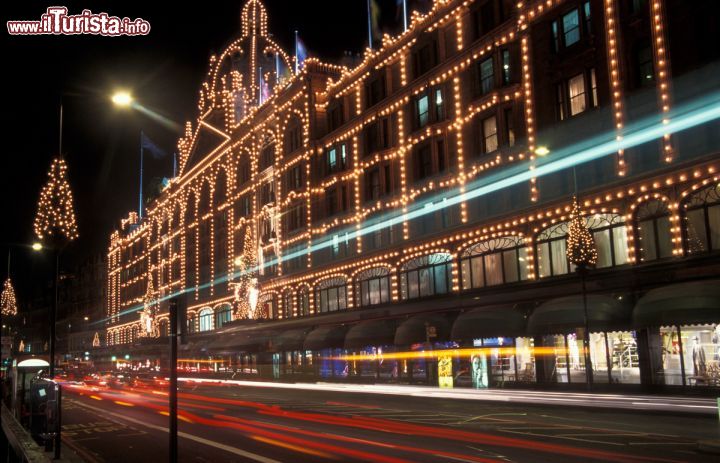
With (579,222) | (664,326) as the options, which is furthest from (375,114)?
(664,326)

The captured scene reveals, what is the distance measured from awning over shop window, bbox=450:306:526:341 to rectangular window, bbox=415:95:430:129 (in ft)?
43.0

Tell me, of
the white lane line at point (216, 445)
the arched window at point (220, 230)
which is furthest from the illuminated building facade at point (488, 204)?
the white lane line at point (216, 445)

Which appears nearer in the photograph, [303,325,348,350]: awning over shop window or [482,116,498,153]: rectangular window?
[482,116,498,153]: rectangular window

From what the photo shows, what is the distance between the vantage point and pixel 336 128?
53.7 meters

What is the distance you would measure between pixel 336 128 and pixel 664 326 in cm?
3175

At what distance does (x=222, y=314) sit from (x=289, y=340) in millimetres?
23369

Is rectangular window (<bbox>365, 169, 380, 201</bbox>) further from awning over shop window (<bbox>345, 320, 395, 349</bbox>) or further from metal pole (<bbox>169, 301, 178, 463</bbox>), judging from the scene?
metal pole (<bbox>169, 301, 178, 463</bbox>)

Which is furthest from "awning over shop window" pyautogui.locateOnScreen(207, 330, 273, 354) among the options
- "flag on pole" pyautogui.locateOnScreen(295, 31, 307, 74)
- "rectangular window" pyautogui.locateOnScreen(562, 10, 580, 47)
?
"rectangular window" pyautogui.locateOnScreen(562, 10, 580, 47)

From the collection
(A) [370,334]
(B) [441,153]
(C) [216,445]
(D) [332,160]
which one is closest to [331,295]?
(A) [370,334]

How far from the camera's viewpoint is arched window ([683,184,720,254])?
86.8ft

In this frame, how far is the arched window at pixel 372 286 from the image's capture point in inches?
1817

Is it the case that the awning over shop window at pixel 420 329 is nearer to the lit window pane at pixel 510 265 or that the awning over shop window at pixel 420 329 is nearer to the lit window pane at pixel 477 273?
the lit window pane at pixel 477 273

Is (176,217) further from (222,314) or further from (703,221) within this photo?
(703,221)

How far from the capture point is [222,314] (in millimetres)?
75250
